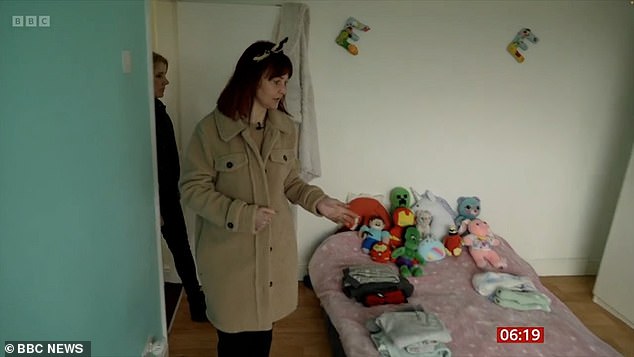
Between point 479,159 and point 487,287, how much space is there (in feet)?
2.75

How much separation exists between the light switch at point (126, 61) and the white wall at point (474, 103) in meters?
1.19

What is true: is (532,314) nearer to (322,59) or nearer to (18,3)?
(322,59)

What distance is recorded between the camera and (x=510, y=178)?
287 centimetres

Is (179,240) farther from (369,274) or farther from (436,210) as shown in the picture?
(436,210)

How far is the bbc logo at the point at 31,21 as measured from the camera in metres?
0.95

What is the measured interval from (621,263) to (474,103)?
116 centimetres

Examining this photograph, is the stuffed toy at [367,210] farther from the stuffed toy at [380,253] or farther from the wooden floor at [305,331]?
the wooden floor at [305,331]

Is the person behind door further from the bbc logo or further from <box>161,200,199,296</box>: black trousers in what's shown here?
the bbc logo

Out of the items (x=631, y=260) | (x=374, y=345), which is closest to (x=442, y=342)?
(x=374, y=345)

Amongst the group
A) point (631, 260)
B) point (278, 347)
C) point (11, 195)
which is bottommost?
point (278, 347)

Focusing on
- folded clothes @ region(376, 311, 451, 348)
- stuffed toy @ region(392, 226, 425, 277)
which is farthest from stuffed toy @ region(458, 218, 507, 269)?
folded clothes @ region(376, 311, 451, 348)

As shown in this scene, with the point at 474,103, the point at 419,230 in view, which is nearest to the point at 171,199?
the point at 419,230

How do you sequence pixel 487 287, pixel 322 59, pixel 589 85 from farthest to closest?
pixel 589 85 → pixel 322 59 → pixel 487 287

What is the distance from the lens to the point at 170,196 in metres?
2.12
